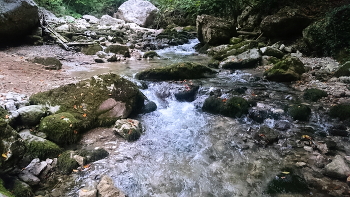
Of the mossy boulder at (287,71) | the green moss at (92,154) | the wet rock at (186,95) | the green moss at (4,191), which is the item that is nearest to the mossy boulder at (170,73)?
the wet rock at (186,95)

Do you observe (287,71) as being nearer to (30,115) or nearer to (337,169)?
(337,169)

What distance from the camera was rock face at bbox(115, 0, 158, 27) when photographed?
2584cm

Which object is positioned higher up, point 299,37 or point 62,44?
point 299,37

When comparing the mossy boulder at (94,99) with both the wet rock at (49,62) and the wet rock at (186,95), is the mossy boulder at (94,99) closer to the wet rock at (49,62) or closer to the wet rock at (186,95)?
the wet rock at (186,95)

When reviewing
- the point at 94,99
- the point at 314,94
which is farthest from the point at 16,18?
the point at 314,94

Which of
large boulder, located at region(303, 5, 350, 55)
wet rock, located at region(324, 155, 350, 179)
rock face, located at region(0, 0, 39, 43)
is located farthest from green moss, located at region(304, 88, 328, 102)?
rock face, located at region(0, 0, 39, 43)

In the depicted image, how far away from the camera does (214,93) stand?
677 centimetres

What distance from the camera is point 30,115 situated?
432 centimetres

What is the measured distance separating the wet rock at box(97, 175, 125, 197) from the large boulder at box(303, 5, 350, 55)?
31.5 ft

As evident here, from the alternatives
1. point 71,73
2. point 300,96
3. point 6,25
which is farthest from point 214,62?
point 6,25

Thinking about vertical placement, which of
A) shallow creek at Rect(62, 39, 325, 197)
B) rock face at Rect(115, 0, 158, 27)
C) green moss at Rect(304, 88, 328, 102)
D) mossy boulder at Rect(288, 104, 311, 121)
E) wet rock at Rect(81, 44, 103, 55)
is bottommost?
shallow creek at Rect(62, 39, 325, 197)

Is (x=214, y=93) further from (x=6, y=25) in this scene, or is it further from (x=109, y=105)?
(x=6, y=25)

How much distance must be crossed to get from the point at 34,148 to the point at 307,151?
461 centimetres

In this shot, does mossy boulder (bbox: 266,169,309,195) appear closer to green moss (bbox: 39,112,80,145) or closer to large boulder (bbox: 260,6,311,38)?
green moss (bbox: 39,112,80,145)
